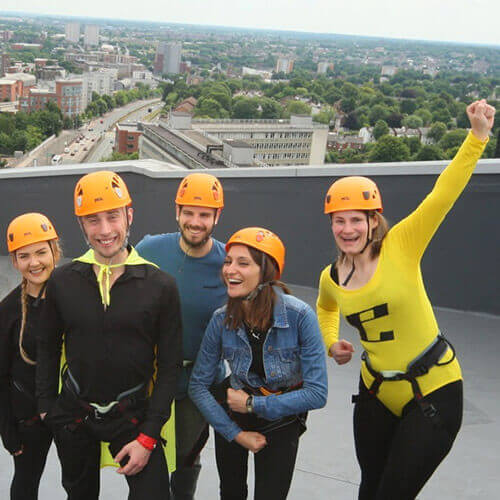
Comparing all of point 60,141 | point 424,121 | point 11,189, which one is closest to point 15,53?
point 60,141

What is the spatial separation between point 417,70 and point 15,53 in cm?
8658

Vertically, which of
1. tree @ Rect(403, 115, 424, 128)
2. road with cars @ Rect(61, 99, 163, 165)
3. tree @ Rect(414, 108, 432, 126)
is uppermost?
tree @ Rect(414, 108, 432, 126)

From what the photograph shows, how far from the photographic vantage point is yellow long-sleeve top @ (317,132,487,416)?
6.19ft

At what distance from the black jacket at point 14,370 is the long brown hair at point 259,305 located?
0.62m

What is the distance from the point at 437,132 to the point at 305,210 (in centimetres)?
5155

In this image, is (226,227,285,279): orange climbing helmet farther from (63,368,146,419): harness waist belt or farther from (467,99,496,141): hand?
(467,99,496,141): hand

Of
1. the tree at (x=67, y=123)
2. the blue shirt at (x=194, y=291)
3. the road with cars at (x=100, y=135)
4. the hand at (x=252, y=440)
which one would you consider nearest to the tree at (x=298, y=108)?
the road with cars at (x=100, y=135)

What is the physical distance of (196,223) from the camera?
225 cm

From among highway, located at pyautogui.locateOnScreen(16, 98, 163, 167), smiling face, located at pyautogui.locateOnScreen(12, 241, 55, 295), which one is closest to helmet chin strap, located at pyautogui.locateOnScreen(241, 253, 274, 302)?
smiling face, located at pyautogui.locateOnScreen(12, 241, 55, 295)

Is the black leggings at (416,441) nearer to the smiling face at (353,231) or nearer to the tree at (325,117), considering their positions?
the smiling face at (353,231)

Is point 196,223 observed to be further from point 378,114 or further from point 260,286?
point 378,114

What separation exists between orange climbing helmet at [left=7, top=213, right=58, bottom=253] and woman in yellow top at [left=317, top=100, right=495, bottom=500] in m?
0.93

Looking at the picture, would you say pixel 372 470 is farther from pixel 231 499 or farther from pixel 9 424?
pixel 9 424

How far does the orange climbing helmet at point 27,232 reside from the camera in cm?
206
